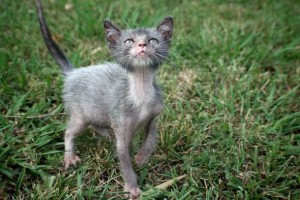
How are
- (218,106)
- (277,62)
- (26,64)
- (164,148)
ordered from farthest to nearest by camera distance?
(277,62)
(26,64)
(218,106)
(164,148)

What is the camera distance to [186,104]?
4.66 meters

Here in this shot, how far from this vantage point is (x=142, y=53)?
10.4 feet

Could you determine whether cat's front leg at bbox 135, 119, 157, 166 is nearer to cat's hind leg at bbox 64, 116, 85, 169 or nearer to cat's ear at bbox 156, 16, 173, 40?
cat's hind leg at bbox 64, 116, 85, 169

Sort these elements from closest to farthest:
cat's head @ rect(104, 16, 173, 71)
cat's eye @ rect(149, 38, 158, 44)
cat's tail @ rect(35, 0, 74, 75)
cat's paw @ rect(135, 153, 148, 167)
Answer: cat's head @ rect(104, 16, 173, 71), cat's eye @ rect(149, 38, 158, 44), cat's paw @ rect(135, 153, 148, 167), cat's tail @ rect(35, 0, 74, 75)

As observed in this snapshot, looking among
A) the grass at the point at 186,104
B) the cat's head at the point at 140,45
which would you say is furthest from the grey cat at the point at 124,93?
the grass at the point at 186,104

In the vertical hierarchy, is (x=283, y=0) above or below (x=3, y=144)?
above

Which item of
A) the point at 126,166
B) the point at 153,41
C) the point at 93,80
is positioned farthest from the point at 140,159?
the point at 153,41

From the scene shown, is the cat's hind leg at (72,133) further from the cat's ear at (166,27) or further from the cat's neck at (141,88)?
the cat's ear at (166,27)

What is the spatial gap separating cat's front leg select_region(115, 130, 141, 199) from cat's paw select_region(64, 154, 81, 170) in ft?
1.62

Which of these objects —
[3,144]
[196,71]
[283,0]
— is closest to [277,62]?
[196,71]

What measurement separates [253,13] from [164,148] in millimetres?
3560

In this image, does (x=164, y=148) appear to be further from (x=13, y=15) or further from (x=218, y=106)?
(x=13, y=15)

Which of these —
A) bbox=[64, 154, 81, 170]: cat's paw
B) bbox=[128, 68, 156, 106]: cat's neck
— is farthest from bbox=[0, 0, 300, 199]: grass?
bbox=[128, 68, 156, 106]: cat's neck

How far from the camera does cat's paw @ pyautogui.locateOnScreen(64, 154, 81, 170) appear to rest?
12.4ft
